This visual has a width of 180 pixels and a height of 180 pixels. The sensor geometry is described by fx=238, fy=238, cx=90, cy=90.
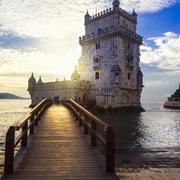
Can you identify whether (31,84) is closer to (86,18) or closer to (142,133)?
(86,18)

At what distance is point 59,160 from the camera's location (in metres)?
7.16

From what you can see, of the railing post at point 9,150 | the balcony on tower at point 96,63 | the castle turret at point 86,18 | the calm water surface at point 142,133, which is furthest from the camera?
the castle turret at point 86,18

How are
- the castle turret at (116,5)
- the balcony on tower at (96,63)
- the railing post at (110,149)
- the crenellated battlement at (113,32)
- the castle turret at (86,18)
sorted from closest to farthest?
1. the railing post at (110,149)
2. the crenellated battlement at (113,32)
3. the castle turret at (116,5)
4. the balcony on tower at (96,63)
5. the castle turret at (86,18)

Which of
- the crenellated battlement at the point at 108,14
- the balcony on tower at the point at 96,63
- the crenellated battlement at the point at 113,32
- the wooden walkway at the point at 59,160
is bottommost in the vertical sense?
the wooden walkway at the point at 59,160

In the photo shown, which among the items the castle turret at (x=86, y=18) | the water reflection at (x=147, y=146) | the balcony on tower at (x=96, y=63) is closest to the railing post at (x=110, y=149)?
the water reflection at (x=147, y=146)

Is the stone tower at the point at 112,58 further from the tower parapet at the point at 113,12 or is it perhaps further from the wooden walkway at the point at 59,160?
the wooden walkway at the point at 59,160

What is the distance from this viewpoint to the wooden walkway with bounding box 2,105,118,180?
5895 millimetres

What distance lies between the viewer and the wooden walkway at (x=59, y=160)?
5.89 meters

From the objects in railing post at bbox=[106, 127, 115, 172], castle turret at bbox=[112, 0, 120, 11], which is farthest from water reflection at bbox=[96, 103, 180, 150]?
castle turret at bbox=[112, 0, 120, 11]

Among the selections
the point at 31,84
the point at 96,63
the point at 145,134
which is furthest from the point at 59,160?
the point at 31,84

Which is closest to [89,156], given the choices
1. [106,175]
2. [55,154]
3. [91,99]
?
[55,154]

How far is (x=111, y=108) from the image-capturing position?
177ft

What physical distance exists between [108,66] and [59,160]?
4990 cm

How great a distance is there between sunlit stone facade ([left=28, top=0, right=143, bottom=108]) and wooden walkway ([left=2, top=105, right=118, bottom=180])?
44.3m
